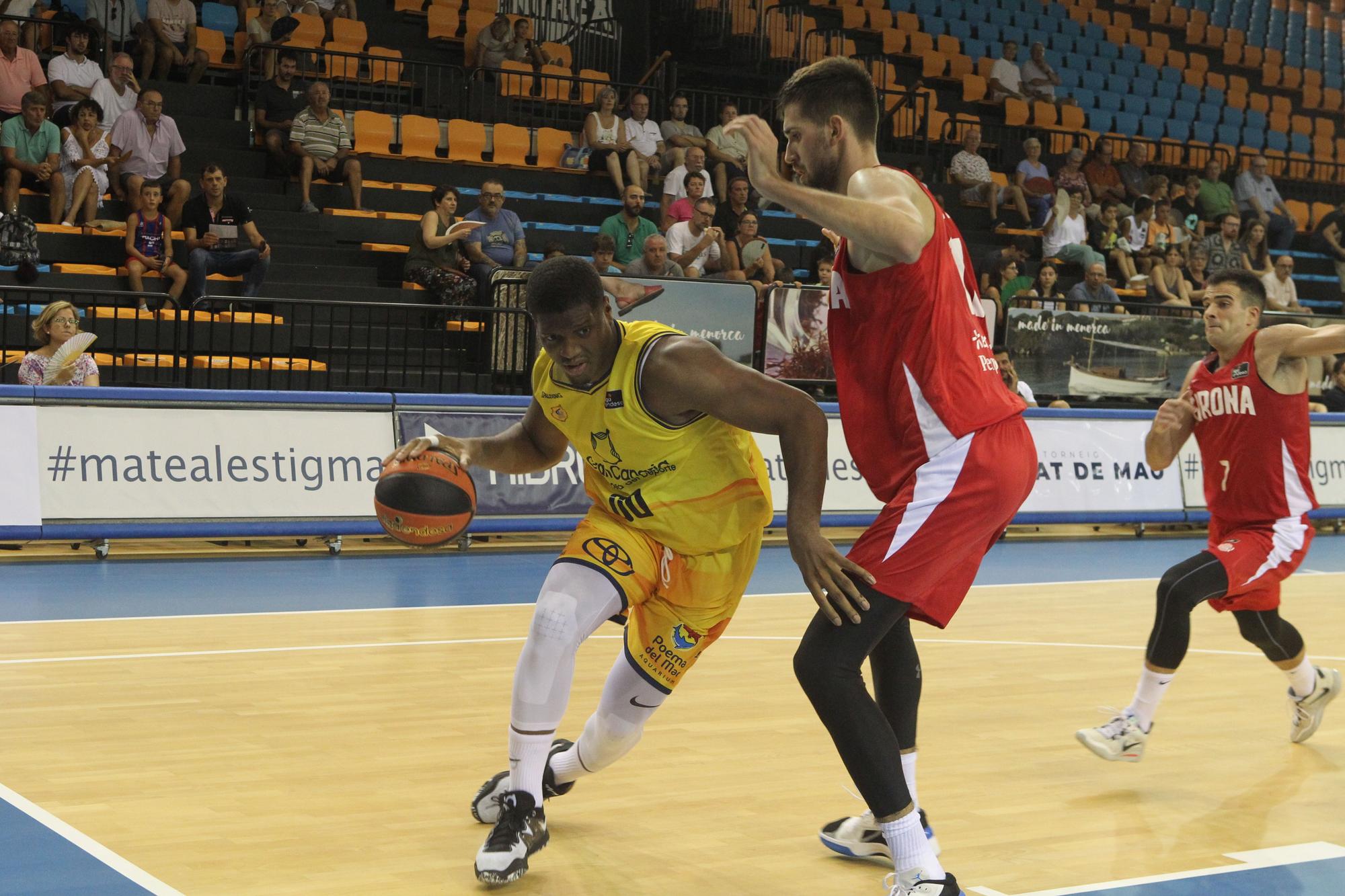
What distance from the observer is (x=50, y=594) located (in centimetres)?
820

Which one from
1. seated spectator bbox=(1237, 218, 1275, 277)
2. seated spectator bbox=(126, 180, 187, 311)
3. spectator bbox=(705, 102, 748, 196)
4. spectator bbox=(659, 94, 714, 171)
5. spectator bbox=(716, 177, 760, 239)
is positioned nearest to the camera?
seated spectator bbox=(126, 180, 187, 311)

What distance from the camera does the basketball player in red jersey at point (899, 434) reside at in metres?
3.47

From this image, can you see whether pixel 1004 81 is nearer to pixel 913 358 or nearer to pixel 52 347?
pixel 52 347

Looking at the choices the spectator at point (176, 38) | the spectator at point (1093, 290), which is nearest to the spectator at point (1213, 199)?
the spectator at point (1093, 290)

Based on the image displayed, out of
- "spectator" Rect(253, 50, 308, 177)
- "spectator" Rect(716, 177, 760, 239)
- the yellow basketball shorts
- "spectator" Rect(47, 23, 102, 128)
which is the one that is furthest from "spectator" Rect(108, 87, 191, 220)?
the yellow basketball shorts

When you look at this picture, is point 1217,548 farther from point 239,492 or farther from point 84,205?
point 84,205

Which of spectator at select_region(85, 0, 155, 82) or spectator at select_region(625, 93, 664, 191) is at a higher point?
spectator at select_region(85, 0, 155, 82)

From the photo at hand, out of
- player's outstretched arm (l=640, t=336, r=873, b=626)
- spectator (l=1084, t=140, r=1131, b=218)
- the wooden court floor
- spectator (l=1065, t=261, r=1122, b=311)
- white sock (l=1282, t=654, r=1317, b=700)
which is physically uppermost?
spectator (l=1084, t=140, r=1131, b=218)

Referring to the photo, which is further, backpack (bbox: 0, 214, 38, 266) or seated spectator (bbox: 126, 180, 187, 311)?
seated spectator (bbox: 126, 180, 187, 311)

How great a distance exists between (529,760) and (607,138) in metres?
13.2

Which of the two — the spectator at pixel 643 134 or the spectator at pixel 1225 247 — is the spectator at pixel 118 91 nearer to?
the spectator at pixel 643 134

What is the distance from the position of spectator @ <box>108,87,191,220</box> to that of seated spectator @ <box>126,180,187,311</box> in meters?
0.49

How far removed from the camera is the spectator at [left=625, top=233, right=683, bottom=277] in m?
13.2

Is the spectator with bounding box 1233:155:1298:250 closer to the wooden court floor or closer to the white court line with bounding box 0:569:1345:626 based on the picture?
the white court line with bounding box 0:569:1345:626
